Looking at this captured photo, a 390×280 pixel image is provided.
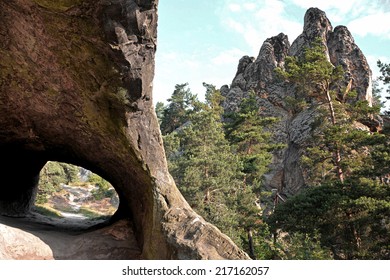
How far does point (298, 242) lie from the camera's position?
17.4 metres

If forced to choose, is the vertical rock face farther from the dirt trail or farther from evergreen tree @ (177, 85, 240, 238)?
the dirt trail

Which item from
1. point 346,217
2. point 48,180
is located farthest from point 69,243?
point 48,180

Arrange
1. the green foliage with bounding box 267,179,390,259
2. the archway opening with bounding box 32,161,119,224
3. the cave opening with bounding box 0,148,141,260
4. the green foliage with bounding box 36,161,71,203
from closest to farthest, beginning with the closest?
the cave opening with bounding box 0,148,141,260 < the green foliage with bounding box 267,179,390,259 < the green foliage with bounding box 36,161,71,203 < the archway opening with bounding box 32,161,119,224

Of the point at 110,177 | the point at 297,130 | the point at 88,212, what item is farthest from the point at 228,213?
the point at 88,212

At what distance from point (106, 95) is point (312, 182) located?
22045 millimetres

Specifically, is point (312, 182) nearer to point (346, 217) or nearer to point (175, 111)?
point (346, 217)

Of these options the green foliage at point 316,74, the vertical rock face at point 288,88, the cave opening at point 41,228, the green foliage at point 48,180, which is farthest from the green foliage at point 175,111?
the cave opening at point 41,228

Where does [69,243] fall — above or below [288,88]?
below

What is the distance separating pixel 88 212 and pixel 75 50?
35.0 m

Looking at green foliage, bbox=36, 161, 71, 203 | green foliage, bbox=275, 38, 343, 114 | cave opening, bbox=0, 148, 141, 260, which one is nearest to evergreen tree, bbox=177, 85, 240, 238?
green foliage, bbox=275, 38, 343, 114

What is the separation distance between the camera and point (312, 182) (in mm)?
24844

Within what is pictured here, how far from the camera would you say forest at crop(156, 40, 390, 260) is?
15.3 meters

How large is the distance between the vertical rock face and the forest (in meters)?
4.09

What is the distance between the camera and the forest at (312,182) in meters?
15.3
